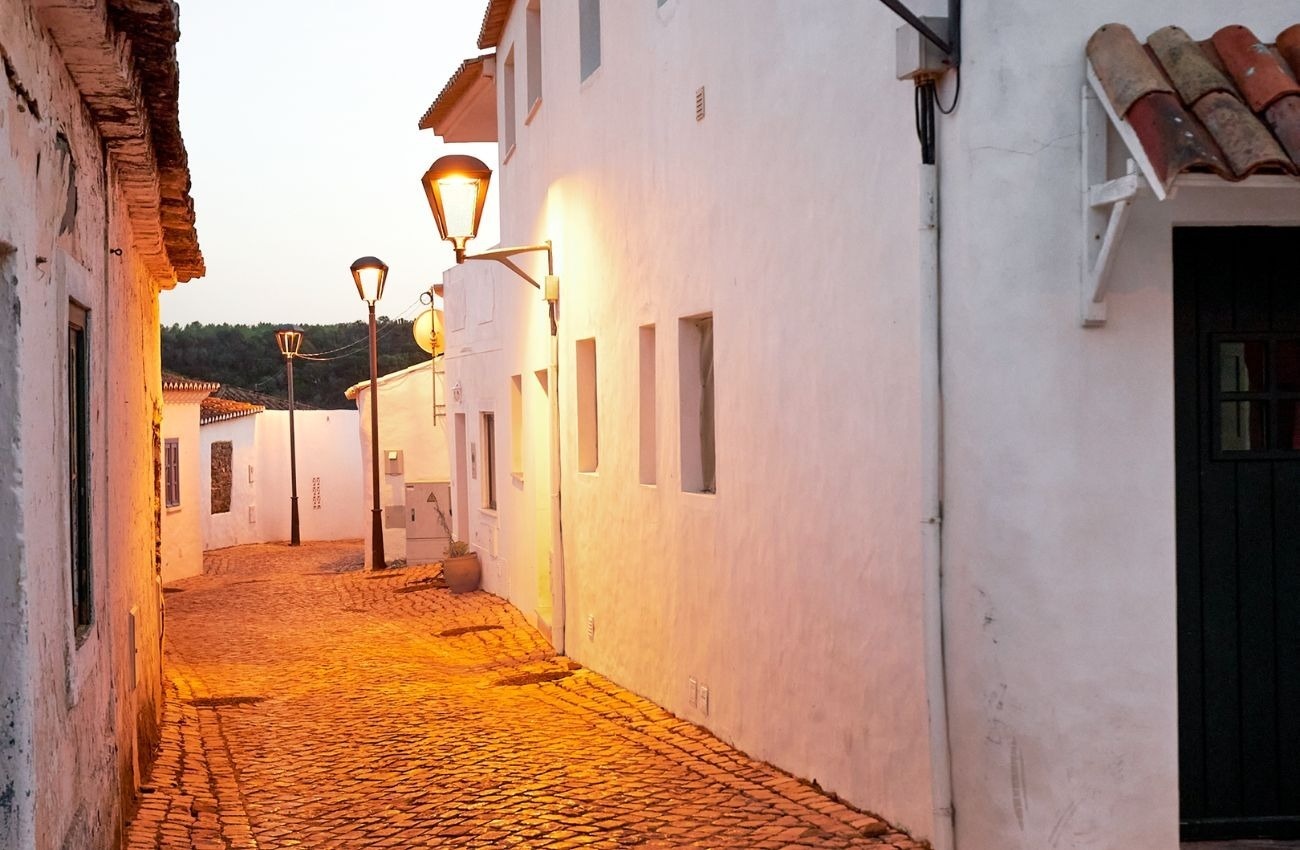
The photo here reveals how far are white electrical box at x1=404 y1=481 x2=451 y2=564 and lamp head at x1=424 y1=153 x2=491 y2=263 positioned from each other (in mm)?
12515

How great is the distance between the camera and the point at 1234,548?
580 centimetres

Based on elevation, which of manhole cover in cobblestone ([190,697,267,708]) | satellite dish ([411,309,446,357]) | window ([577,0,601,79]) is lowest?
manhole cover in cobblestone ([190,697,267,708])

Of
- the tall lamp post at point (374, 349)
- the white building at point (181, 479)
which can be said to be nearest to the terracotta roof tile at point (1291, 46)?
the tall lamp post at point (374, 349)

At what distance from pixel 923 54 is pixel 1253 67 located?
1.22m

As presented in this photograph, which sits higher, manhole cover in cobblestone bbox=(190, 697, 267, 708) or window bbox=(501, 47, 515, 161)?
window bbox=(501, 47, 515, 161)

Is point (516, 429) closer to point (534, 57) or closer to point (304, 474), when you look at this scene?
point (534, 57)

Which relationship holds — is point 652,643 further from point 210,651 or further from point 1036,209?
point 210,651

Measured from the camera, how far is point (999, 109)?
5.44 metres

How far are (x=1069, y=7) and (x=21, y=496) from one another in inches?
154

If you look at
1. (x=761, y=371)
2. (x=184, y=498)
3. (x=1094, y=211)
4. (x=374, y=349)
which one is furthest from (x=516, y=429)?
(x=184, y=498)

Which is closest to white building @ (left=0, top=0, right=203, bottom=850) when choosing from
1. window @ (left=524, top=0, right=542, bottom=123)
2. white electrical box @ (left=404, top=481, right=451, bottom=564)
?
window @ (left=524, top=0, right=542, bottom=123)

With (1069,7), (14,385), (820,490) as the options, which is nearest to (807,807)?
(820,490)

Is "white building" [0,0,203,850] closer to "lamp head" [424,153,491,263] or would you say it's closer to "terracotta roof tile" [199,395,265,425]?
"lamp head" [424,153,491,263]

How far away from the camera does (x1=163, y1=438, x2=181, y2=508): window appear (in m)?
25.9
